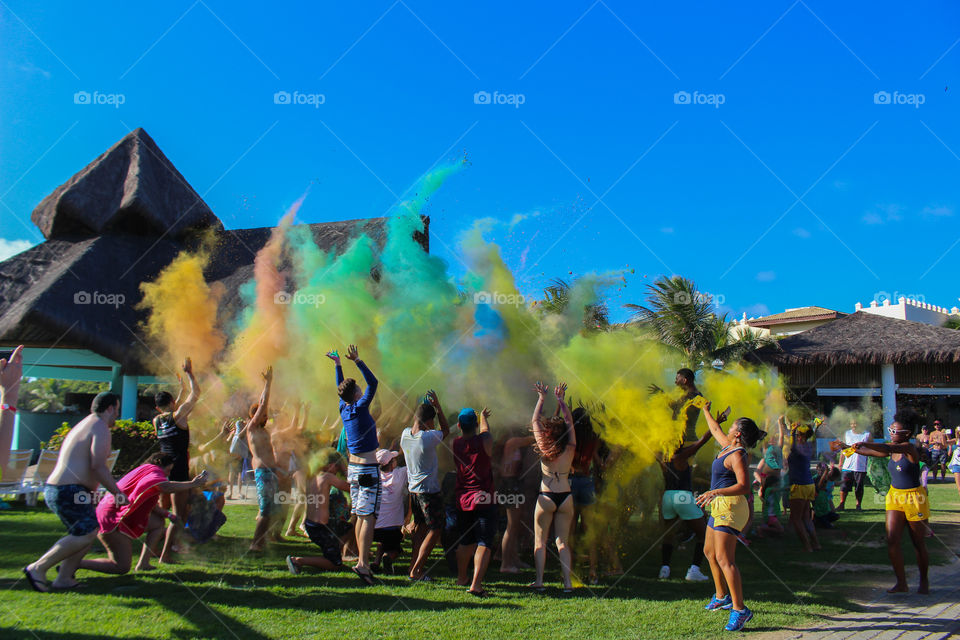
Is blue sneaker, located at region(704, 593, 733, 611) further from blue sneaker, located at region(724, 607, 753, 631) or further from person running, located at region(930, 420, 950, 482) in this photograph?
person running, located at region(930, 420, 950, 482)

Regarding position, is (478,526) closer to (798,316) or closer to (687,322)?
(687,322)

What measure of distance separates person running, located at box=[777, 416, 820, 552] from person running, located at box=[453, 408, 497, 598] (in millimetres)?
4597

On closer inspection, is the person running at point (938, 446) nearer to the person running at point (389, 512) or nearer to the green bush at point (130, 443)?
the person running at point (389, 512)

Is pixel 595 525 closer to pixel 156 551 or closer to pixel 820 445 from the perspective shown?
pixel 156 551

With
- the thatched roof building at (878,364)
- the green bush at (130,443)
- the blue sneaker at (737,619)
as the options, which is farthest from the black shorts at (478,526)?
the thatched roof building at (878,364)

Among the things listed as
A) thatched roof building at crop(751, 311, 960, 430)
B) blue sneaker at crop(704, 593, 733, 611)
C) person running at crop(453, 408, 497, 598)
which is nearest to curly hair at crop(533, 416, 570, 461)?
person running at crop(453, 408, 497, 598)

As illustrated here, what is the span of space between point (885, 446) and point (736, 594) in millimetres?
2193

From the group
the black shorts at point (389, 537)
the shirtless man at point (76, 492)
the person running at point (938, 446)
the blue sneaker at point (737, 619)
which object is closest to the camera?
the blue sneaker at point (737, 619)

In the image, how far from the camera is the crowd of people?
207 inches

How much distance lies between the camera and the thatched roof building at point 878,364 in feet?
81.8

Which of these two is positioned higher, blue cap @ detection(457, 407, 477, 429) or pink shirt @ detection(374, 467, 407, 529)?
blue cap @ detection(457, 407, 477, 429)

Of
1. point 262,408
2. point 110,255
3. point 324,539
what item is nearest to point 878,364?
point 324,539

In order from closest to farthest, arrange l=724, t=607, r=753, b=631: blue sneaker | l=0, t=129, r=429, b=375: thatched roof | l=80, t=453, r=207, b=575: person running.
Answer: l=724, t=607, r=753, b=631: blue sneaker → l=80, t=453, r=207, b=575: person running → l=0, t=129, r=429, b=375: thatched roof

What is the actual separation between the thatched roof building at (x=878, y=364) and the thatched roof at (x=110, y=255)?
19.6 m
